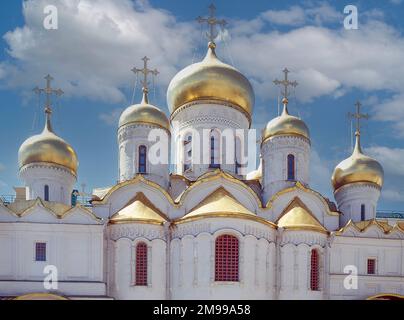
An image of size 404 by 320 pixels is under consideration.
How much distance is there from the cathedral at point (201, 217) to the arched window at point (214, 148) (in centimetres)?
7

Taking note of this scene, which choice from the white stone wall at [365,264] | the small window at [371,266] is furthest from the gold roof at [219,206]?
the small window at [371,266]

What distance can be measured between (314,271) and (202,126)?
8.73 meters

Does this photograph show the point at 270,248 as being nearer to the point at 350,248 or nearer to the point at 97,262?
the point at 350,248

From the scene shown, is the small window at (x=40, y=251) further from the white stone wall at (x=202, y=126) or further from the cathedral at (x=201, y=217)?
the white stone wall at (x=202, y=126)

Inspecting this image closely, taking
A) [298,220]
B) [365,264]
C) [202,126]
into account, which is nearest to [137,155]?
[202,126]

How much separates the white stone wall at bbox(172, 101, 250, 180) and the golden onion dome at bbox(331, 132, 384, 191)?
5.27 m

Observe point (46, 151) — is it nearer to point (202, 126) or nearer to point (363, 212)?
point (202, 126)

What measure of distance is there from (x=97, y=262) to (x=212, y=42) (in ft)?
43.0

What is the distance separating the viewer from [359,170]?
32.3 meters

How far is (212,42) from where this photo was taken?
34312 mm

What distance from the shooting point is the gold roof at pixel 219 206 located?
27.6 meters

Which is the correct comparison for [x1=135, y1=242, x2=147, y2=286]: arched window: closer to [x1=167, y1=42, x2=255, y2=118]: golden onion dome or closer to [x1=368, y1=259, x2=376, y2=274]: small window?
[x1=167, y1=42, x2=255, y2=118]: golden onion dome
